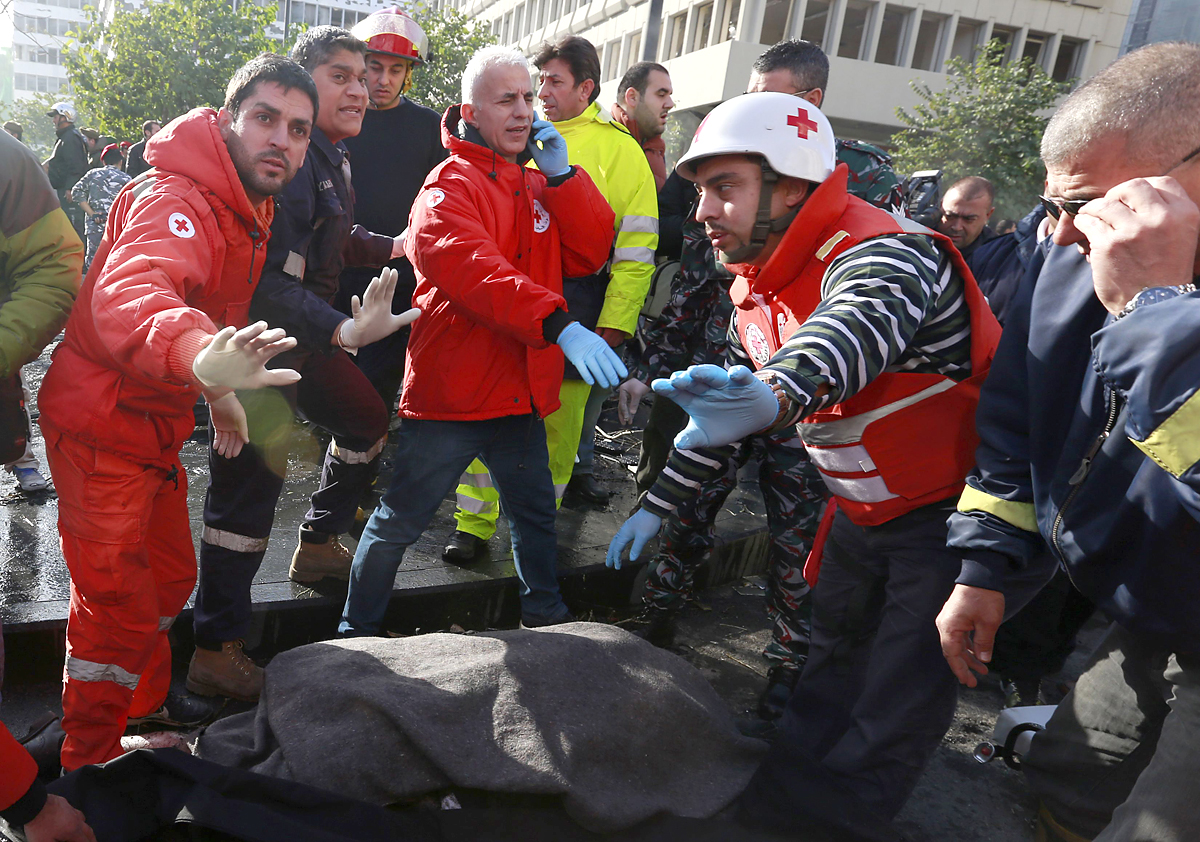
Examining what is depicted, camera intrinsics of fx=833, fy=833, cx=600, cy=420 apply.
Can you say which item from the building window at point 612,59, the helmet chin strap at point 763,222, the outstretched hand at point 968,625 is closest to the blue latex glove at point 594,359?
the helmet chin strap at point 763,222

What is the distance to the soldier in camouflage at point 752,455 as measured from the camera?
321 centimetres

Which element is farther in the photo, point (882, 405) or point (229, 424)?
point (229, 424)

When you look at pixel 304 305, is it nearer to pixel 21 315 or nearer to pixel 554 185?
pixel 21 315

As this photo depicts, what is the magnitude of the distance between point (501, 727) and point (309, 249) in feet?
6.64

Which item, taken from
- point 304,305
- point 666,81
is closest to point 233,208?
point 304,305

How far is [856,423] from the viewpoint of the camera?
220 cm

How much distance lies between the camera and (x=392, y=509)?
3.11 meters

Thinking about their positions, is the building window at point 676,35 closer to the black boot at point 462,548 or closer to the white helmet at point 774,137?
the black boot at point 462,548

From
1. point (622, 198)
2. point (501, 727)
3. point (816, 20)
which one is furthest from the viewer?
point (816, 20)

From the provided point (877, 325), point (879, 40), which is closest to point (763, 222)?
point (877, 325)

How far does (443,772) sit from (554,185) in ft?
7.37

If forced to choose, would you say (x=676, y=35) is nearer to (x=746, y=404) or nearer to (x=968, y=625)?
(x=968, y=625)

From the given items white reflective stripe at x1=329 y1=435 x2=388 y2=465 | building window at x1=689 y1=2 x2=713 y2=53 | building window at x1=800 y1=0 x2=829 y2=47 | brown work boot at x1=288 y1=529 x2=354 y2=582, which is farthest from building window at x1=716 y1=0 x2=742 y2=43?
brown work boot at x1=288 y1=529 x2=354 y2=582

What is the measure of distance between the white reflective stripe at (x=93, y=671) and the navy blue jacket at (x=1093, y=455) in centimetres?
229
